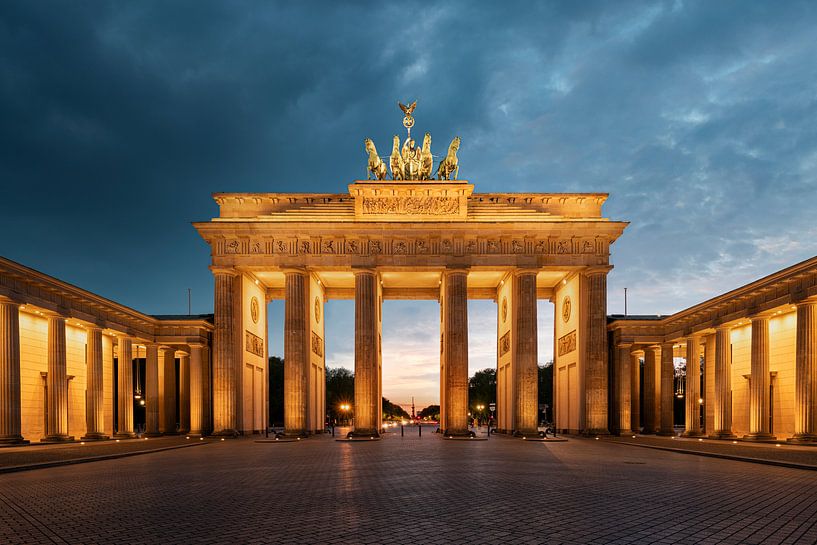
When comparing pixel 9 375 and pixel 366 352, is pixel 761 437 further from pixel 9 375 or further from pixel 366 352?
pixel 9 375

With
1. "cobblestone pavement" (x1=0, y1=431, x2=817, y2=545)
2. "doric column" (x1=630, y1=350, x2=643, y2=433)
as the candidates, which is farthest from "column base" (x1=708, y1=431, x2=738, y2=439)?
"cobblestone pavement" (x1=0, y1=431, x2=817, y2=545)

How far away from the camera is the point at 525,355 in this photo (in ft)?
151

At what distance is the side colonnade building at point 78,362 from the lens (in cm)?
3306

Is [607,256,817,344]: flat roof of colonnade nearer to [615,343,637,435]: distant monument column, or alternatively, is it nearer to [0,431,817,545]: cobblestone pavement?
[615,343,637,435]: distant monument column

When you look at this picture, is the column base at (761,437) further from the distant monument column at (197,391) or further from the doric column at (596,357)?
the distant monument column at (197,391)

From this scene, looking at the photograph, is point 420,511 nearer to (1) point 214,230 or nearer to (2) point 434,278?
(1) point 214,230

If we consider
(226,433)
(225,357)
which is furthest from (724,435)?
(225,357)

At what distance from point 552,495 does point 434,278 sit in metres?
40.1

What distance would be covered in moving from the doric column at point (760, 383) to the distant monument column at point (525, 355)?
13.7 m

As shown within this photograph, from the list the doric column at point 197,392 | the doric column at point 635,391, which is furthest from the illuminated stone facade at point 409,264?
the doric column at point 635,391

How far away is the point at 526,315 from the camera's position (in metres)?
46.4

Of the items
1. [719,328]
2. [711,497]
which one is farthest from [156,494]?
[719,328]

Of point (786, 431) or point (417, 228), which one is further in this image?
point (417, 228)

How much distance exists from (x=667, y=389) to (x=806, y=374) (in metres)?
19.3
